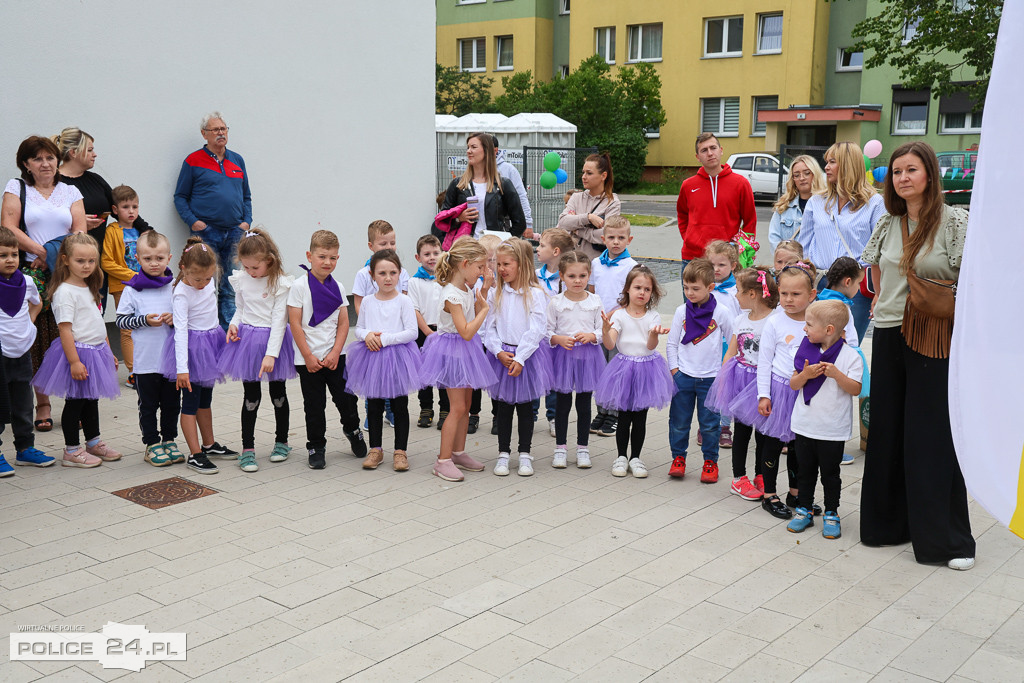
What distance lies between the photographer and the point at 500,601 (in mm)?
4355

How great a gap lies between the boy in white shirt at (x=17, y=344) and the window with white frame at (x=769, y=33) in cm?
3467

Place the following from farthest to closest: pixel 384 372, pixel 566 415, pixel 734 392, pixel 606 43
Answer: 1. pixel 606 43
2. pixel 566 415
3. pixel 384 372
4. pixel 734 392

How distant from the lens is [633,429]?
20.7 feet

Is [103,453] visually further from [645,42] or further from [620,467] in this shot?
[645,42]

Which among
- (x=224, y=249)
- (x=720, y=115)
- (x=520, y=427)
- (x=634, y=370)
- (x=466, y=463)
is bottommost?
(x=466, y=463)

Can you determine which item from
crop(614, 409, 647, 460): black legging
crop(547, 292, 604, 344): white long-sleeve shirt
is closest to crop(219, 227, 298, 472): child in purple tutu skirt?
crop(547, 292, 604, 344): white long-sleeve shirt

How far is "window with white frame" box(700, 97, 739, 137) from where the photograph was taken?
3812 cm

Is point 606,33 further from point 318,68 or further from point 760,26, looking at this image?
point 318,68

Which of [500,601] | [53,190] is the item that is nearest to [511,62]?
[53,190]

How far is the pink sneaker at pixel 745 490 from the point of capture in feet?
19.1

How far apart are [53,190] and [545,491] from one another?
450 centimetres

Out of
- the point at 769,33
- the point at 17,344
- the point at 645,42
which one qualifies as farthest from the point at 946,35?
the point at 17,344

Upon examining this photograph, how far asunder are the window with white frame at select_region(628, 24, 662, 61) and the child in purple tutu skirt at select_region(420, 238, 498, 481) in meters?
36.0

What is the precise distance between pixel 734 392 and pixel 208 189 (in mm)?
5632
